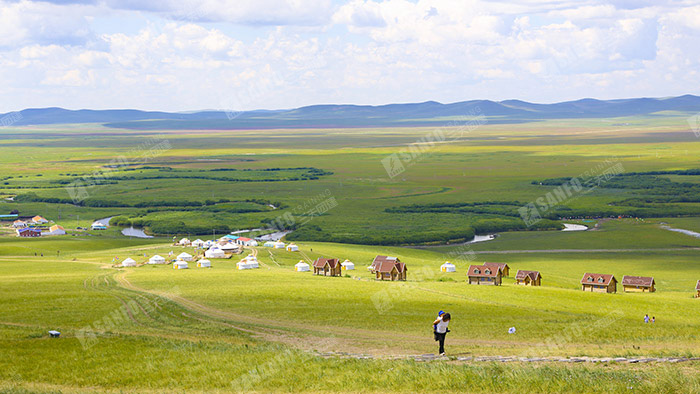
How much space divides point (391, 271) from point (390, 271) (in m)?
0.12

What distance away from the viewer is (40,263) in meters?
84.6

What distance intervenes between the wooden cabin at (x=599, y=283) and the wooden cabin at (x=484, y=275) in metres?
9.08

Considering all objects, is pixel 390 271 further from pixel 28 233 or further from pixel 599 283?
pixel 28 233

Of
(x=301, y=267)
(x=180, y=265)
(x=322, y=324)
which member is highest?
(x=322, y=324)

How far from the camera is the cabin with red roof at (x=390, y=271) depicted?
73.3 m

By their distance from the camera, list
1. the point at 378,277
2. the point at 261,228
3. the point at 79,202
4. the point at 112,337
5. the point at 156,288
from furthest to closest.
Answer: the point at 79,202
the point at 261,228
the point at 378,277
the point at 156,288
the point at 112,337

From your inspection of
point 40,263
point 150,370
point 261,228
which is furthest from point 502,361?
point 261,228

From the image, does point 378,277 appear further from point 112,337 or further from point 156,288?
point 112,337

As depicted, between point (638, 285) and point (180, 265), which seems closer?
point (638, 285)

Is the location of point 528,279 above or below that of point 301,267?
below

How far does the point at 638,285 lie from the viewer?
7369 centimetres

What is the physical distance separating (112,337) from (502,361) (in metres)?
20.4

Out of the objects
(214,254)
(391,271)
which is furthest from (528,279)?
(214,254)

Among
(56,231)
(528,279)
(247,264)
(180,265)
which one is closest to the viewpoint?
(528,279)
